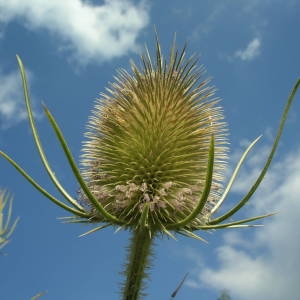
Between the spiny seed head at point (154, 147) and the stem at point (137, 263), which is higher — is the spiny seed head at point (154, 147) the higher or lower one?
the higher one

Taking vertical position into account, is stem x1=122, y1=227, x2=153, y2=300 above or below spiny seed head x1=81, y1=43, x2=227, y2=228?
below

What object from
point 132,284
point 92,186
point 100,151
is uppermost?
point 100,151

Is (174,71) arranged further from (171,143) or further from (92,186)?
(92,186)

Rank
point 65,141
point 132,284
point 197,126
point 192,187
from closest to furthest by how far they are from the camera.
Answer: point 65,141, point 132,284, point 192,187, point 197,126

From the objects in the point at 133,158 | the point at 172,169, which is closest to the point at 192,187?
the point at 172,169
